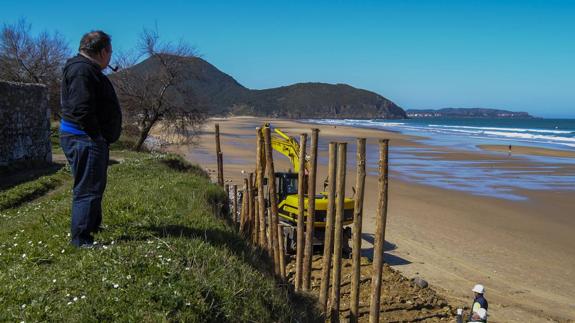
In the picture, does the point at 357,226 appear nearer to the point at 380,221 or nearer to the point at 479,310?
the point at 380,221

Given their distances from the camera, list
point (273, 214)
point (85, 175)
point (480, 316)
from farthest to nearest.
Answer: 1. point (273, 214)
2. point (480, 316)
3. point (85, 175)

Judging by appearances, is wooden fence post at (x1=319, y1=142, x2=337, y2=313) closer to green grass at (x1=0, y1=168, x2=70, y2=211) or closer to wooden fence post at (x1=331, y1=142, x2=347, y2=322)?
wooden fence post at (x1=331, y1=142, x2=347, y2=322)

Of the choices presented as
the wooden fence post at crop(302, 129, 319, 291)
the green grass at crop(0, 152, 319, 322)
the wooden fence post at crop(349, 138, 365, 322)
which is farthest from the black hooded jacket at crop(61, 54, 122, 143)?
the wooden fence post at crop(302, 129, 319, 291)

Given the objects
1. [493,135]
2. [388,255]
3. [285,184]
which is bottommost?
[493,135]

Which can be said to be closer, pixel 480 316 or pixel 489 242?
pixel 480 316

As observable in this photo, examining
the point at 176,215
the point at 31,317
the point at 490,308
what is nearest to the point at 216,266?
the point at 31,317

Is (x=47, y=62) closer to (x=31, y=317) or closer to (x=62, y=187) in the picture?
(x=62, y=187)

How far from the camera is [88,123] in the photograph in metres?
5.47

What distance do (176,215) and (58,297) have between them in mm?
3379

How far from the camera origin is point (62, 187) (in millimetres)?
12922

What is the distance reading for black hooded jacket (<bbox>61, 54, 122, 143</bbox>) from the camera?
5355 millimetres

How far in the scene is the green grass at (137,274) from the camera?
4359 millimetres

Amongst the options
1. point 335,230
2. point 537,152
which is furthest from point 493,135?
point 335,230

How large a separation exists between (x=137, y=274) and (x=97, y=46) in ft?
7.60
